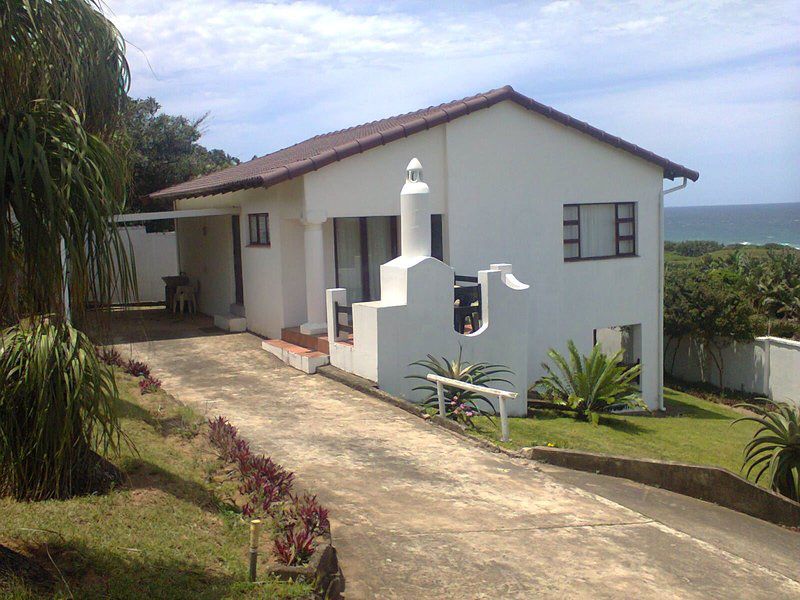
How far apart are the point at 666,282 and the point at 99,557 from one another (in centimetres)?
2341

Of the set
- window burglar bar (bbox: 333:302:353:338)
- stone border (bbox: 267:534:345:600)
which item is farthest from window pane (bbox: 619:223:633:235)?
stone border (bbox: 267:534:345:600)

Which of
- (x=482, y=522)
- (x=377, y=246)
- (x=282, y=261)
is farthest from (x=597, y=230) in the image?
(x=482, y=522)

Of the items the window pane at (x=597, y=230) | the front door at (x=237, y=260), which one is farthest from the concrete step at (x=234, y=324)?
the window pane at (x=597, y=230)

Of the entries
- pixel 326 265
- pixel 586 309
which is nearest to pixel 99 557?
pixel 326 265

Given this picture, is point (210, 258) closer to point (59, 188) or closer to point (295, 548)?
point (295, 548)

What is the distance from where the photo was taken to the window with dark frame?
1740cm

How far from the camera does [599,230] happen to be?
17.8m

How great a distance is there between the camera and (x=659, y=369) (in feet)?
61.5

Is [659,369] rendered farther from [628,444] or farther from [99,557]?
[99,557]

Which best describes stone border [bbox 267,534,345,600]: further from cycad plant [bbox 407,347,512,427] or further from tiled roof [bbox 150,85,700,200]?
tiled roof [bbox 150,85,700,200]

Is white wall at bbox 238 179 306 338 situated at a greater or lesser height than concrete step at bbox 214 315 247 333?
greater

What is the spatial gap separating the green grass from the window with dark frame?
12.1m

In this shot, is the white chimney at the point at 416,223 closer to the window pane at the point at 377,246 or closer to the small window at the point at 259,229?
the window pane at the point at 377,246

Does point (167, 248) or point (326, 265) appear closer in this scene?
point (326, 265)
